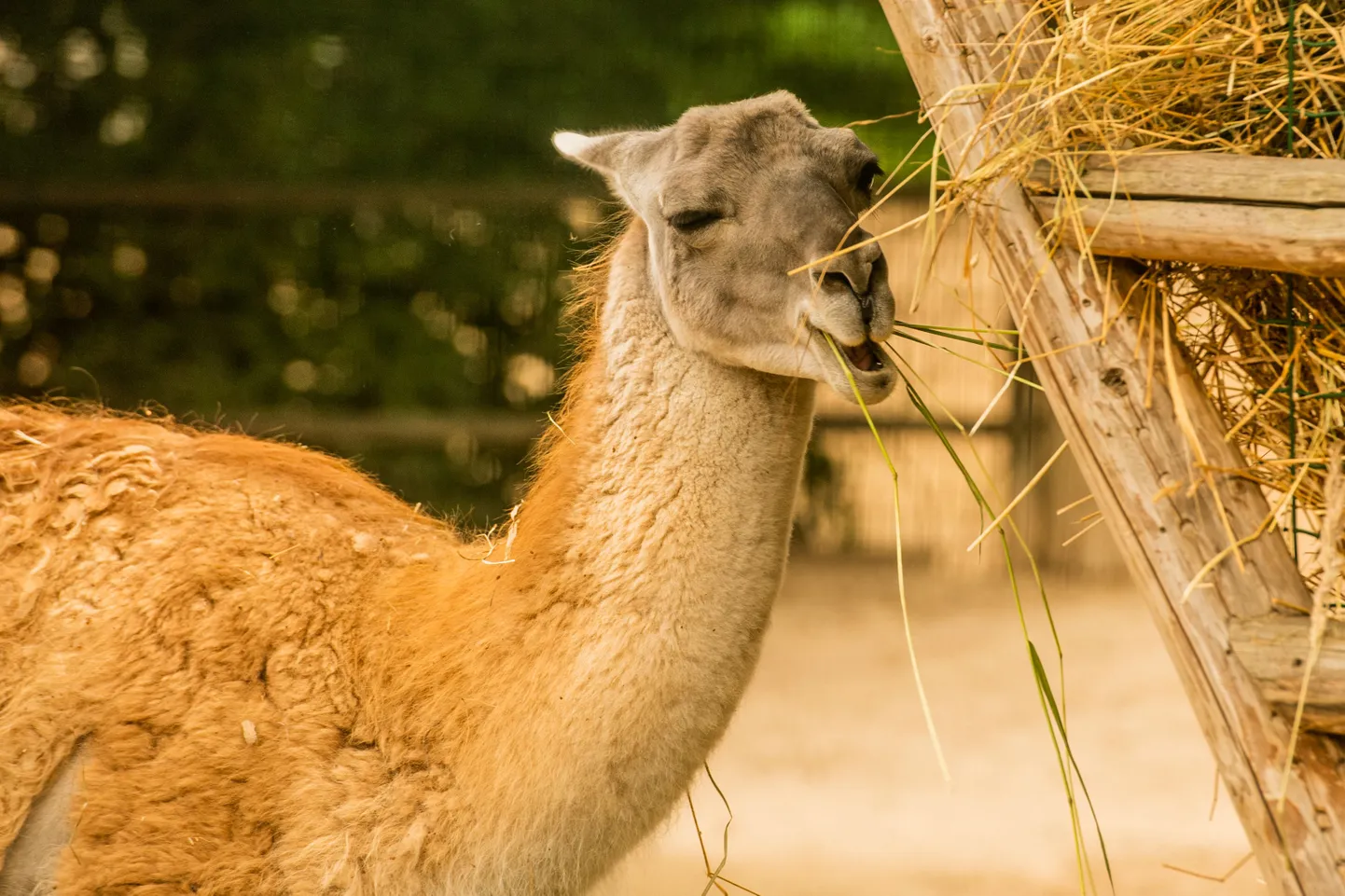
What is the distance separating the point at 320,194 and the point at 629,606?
5495 millimetres

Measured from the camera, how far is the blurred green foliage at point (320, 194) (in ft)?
24.0

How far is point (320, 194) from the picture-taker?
7406mm

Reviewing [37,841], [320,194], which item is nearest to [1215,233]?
[37,841]

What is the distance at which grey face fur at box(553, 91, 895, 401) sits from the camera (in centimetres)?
249

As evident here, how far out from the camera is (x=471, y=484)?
24.7 ft

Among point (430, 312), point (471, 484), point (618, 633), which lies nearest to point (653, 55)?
point (430, 312)

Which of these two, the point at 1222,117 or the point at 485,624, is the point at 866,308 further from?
the point at 485,624

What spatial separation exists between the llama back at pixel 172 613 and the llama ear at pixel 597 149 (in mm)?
889

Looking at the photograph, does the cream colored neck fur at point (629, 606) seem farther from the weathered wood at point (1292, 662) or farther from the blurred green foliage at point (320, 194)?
the blurred green foliage at point (320, 194)

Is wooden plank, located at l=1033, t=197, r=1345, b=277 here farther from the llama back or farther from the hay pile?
the llama back

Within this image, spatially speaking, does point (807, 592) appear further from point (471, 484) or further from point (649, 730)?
point (649, 730)

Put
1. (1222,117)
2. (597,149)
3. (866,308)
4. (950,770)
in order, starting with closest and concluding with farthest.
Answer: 1. (1222,117)
2. (866,308)
3. (597,149)
4. (950,770)

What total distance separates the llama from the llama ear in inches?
6.4

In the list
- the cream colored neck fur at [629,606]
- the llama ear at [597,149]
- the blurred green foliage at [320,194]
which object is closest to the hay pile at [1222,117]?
the cream colored neck fur at [629,606]
